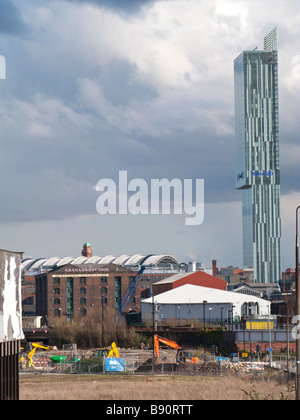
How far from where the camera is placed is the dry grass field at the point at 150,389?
147 ft

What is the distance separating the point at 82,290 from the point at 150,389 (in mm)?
102545

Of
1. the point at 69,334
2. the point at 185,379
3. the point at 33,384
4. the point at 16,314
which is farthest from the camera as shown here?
the point at 69,334

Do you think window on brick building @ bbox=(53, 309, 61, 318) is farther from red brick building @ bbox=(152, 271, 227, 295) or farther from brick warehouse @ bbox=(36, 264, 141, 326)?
red brick building @ bbox=(152, 271, 227, 295)

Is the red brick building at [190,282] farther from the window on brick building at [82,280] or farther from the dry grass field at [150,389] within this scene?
the dry grass field at [150,389]

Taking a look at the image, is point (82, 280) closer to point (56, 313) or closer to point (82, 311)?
point (82, 311)

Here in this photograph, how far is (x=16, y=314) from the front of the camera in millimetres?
36406

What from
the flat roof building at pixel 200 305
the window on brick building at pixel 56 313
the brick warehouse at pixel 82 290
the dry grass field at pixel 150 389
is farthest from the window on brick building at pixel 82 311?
the dry grass field at pixel 150 389

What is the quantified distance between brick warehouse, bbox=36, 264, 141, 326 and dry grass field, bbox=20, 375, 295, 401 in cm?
8481

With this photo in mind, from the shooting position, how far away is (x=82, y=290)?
154 m

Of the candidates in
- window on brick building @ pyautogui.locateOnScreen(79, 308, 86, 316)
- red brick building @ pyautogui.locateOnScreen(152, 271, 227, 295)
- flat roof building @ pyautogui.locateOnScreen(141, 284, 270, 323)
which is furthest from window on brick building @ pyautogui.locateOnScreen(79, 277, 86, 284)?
flat roof building @ pyautogui.locateOnScreen(141, 284, 270, 323)

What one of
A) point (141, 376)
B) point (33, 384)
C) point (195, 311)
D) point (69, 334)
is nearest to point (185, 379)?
point (141, 376)

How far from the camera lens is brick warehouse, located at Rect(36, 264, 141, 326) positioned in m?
152
